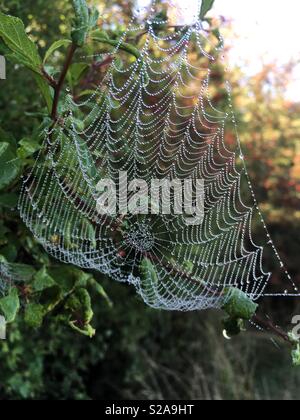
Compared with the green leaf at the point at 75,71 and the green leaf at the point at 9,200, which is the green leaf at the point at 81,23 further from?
the green leaf at the point at 9,200

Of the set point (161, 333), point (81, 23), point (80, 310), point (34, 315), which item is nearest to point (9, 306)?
point (34, 315)

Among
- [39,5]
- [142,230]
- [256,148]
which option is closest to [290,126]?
[256,148]

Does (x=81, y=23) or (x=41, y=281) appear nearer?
(x=81, y=23)

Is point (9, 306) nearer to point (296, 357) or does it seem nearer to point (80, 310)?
point (80, 310)

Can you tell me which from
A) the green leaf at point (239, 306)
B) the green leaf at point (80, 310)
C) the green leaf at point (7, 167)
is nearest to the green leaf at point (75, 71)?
the green leaf at point (7, 167)

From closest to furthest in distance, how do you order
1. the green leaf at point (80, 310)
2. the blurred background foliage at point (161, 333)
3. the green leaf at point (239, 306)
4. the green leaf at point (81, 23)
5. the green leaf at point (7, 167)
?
the green leaf at point (81, 23)
the green leaf at point (239, 306)
the green leaf at point (7, 167)
the green leaf at point (80, 310)
the blurred background foliage at point (161, 333)

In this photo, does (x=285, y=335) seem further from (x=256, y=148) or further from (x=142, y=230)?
(x=256, y=148)
